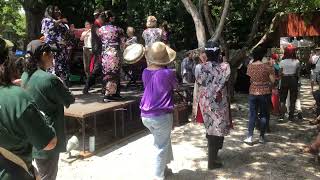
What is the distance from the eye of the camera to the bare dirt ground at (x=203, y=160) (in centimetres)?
568

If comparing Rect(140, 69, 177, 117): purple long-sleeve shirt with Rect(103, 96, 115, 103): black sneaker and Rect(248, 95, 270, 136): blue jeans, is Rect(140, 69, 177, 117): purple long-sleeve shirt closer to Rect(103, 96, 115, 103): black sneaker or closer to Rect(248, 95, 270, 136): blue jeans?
Rect(248, 95, 270, 136): blue jeans

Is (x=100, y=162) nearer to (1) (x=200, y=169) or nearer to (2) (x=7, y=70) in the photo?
(1) (x=200, y=169)

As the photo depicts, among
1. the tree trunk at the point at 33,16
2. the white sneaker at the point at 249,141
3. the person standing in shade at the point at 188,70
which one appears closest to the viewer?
the white sneaker at the point at 249,141

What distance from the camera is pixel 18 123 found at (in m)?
2.39

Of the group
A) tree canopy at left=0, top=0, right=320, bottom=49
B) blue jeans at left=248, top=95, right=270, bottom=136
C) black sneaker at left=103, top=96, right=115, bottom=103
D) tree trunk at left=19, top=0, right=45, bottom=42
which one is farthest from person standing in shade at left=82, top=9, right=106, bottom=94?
tree canopy at left=0, top=0, right=320, bottom=49

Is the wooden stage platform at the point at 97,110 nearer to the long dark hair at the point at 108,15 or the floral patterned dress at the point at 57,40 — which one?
the floral patterned dress at the point at 57,40

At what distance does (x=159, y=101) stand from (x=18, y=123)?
2716mm

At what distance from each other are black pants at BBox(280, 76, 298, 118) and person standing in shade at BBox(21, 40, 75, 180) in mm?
5875

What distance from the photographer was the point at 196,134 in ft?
25.4

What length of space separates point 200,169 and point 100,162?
1.47 m

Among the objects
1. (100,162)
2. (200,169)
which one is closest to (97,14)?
(100,162)

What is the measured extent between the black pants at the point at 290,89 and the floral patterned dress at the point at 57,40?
4.29 metres

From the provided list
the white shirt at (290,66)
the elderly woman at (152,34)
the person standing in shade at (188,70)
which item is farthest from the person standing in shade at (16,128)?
the person standing in shade at (188,70)

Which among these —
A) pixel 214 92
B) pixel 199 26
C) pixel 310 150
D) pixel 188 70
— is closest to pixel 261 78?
pixel 310 150
